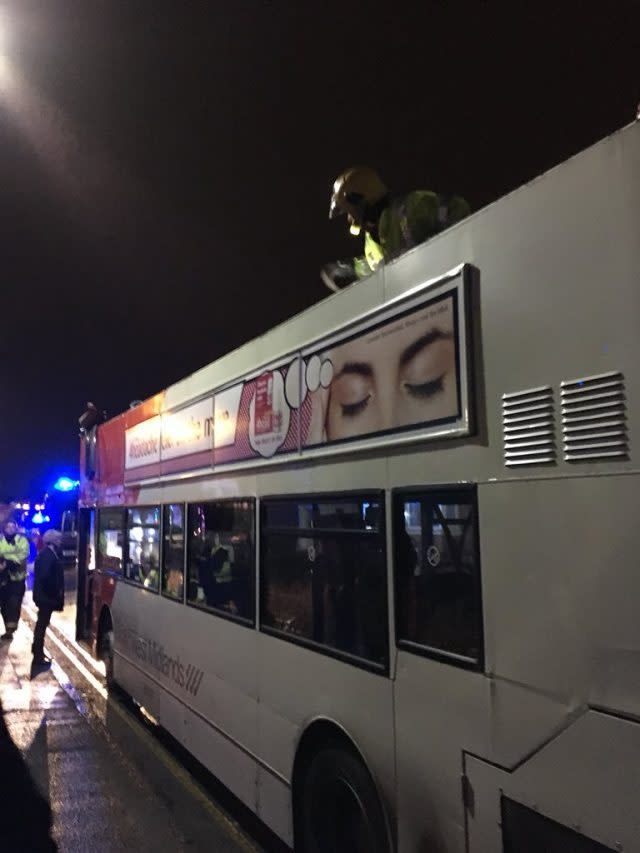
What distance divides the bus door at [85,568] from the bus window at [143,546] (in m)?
2.01

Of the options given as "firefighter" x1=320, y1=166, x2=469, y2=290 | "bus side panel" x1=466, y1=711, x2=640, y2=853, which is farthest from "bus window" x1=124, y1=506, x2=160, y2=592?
"bus side panel" x1=466, y1=711, x2=640, y2=853

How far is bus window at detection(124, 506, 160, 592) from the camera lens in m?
6.71

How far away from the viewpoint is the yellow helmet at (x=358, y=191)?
4.11 m

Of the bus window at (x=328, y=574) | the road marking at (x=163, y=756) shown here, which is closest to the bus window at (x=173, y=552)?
the road marking at (x=163, y=756)

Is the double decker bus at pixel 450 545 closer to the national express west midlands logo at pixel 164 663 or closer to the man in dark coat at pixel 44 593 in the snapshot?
the national express west midlands logo at pixel 164 663

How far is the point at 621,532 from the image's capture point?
2.08m

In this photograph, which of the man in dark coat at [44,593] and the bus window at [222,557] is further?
the man in dark coat at [44,593]

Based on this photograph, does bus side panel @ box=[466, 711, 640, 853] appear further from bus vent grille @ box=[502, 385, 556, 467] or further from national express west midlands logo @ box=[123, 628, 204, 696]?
national express west midlands logo @ box=[123, 628, 204, 696]

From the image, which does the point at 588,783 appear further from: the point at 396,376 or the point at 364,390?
the point at 364,390

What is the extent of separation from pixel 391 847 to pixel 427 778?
1.58 feet

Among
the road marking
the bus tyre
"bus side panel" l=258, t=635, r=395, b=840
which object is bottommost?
the road marking

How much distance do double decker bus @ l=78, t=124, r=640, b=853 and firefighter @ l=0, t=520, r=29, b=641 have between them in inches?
309

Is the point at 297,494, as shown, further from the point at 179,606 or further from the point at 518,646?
the point at 179,606

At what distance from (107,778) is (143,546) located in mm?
2259
